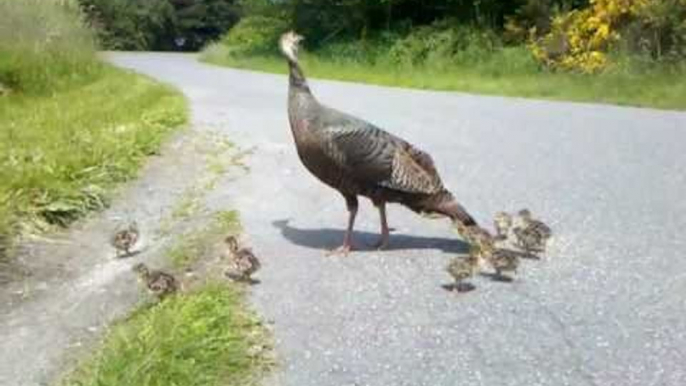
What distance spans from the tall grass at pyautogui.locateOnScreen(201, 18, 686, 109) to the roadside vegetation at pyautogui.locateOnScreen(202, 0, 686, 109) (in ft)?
0.10

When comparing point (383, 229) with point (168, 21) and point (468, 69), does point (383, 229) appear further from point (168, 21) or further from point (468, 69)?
point (168, 21)

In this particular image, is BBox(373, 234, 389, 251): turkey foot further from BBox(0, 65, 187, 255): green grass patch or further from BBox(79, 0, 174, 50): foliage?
BBox(79, 0, 174, 50): foliage

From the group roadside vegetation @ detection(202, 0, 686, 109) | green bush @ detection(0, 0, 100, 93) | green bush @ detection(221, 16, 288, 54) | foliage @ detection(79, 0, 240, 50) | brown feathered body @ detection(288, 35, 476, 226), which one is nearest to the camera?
brown feathered body @ detection(288, 35, 476, 226)

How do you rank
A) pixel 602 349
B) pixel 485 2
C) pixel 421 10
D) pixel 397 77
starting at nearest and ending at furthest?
1. pixel 602 349
2. pixel 397 77
3. pixel 485 2
4. pixel 421 10

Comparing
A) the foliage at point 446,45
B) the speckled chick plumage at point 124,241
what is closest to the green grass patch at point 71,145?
the speckled chick plumage at point 124,241

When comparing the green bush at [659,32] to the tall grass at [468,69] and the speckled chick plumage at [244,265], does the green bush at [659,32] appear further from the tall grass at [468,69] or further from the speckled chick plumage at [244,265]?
the speckled chick plumage at [244,265]

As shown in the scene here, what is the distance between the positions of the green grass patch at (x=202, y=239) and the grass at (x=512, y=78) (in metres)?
10.5

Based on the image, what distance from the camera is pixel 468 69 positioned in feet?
86.9

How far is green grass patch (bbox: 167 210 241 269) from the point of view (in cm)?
713

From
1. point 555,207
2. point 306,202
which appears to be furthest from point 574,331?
point 306,202

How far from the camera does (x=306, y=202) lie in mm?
9352

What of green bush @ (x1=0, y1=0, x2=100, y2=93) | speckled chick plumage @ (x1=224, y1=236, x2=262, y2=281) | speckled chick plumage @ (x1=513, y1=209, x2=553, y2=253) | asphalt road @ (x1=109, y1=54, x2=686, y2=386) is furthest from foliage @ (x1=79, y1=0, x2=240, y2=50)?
speckled chick plumage @ (x1=224, y1=236, x2=262, y2=281)

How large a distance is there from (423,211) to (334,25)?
28822mm

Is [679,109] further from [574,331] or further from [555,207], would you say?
[574,331]
